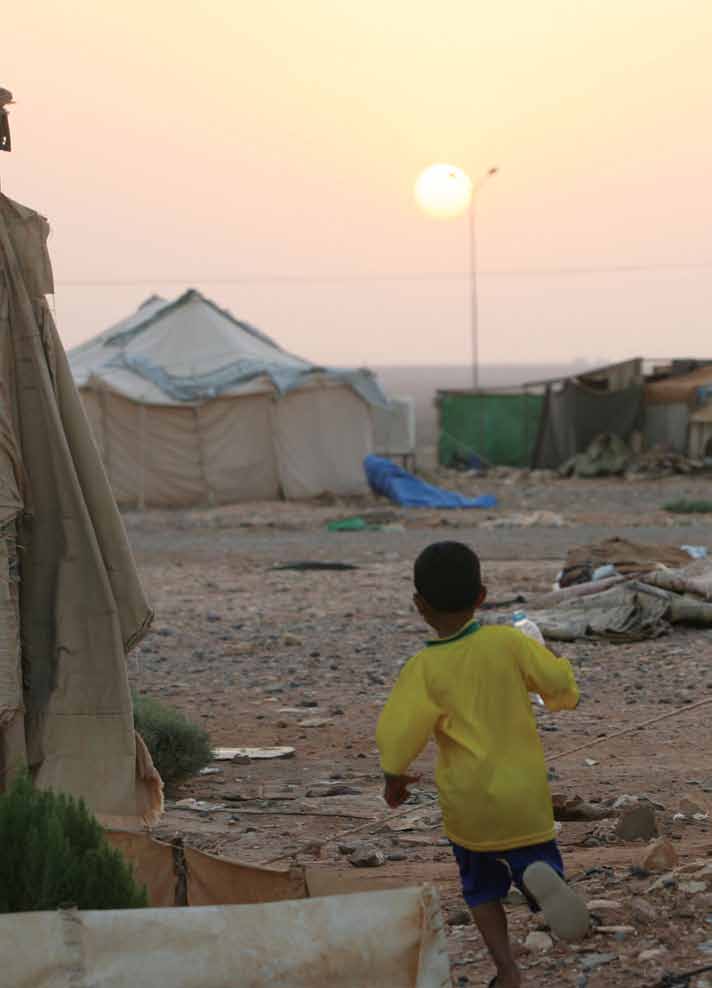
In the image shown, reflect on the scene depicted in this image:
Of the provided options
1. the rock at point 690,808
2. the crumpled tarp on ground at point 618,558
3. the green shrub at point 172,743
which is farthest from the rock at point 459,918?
the crumpled tarp on ground at point 618,558

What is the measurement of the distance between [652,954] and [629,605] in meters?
7.13

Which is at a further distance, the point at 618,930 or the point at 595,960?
the point at 618,930

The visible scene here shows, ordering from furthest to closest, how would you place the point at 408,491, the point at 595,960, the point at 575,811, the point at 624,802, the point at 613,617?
1. the point at 408,491
2. the point at 613,617
3. the point at 624,802
4. the point at 575,811
5. the point at 595,960

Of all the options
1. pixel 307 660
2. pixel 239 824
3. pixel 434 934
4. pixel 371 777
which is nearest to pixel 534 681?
pixel 434 934

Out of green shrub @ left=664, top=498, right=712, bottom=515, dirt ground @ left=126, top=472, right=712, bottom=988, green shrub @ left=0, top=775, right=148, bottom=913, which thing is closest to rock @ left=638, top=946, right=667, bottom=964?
dirt ground @ left=126, top=472, right=712, bottom=988

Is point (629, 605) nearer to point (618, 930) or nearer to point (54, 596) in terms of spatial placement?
point (54, 596)

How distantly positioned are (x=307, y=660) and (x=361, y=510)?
50.3 ft

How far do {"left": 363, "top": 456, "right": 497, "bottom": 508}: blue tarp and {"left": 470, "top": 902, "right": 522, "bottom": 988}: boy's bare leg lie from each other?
21823 mm

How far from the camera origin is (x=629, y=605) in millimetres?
10992

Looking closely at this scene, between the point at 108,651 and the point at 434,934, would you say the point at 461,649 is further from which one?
the point at 108,651

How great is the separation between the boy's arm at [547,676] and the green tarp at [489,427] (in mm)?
31664

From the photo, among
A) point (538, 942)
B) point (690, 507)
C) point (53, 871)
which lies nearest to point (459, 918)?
point (538, 942)

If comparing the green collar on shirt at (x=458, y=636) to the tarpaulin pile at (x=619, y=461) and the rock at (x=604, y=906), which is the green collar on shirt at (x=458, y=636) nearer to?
the rock at (x=604, y=906)

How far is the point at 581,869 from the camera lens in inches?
189
